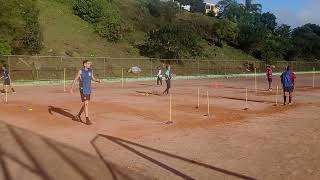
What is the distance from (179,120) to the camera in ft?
55.5

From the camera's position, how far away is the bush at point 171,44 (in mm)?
64812

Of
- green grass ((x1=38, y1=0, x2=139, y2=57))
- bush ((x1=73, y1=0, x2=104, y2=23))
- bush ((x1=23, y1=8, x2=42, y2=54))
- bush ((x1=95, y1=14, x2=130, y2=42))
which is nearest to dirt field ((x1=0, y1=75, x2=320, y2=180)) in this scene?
bush ((x1=23, y1=8, x2=42, y2=54))

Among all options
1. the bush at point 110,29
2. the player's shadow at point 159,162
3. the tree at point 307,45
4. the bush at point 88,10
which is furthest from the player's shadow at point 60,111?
the tree at point 307,45

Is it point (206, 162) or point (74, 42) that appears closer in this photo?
point (206, 162)

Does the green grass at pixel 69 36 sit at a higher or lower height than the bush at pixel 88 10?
lower

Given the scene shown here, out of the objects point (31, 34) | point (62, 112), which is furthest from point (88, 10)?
point (62, 112)

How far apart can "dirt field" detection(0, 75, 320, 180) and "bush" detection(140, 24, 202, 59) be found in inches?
1782

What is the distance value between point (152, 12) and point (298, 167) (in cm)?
8427

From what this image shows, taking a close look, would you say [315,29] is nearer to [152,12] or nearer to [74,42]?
[152,12]

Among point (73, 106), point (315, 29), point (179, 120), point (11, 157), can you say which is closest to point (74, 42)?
point (73, 106)

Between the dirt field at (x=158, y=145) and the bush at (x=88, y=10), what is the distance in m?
48.7

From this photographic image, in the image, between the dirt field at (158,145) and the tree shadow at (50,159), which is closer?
the tree shadow at (50,159)

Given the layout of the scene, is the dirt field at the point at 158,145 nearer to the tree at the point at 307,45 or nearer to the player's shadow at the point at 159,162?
the player's shadow at the point at 159,162

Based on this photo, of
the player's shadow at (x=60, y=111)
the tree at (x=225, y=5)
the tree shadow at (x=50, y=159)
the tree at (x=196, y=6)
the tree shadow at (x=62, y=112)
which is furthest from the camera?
the tree at (x=196, y=6)
